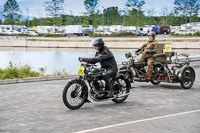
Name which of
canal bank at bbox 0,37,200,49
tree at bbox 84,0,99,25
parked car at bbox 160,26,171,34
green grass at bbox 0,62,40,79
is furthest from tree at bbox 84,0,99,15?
green grass at bbox 0,62,40,79

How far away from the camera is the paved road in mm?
7164

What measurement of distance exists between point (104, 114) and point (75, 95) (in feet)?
2.76

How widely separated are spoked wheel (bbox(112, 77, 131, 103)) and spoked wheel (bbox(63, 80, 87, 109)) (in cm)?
113

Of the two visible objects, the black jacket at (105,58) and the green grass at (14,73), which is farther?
the green grass at (14,73)

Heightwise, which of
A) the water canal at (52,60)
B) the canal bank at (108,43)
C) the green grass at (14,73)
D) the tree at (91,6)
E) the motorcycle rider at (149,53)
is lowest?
the water canal at (52,60)

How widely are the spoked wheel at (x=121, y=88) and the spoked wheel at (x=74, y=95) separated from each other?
1.13 metres

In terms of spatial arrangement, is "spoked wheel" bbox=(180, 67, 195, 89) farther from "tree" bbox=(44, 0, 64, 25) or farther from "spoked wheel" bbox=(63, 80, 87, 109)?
"tree" bbox=(44, 0, 64, 25)

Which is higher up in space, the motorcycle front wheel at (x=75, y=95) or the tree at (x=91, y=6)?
the tree at (x=91, y=6)

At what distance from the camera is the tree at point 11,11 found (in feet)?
391

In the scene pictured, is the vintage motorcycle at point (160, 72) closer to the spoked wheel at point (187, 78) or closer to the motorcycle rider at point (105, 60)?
the spoked wheel at point (187, 78)

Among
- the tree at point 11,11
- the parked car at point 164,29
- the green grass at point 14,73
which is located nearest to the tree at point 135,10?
the parked car at point 164,29

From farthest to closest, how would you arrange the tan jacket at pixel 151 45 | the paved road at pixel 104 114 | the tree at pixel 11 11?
the tree at pixel 11 11 < the tan jacket at pixel 151 45 < the paved road at pixel 104 114

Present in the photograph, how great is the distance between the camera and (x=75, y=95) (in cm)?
894

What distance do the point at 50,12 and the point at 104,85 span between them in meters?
91.1
